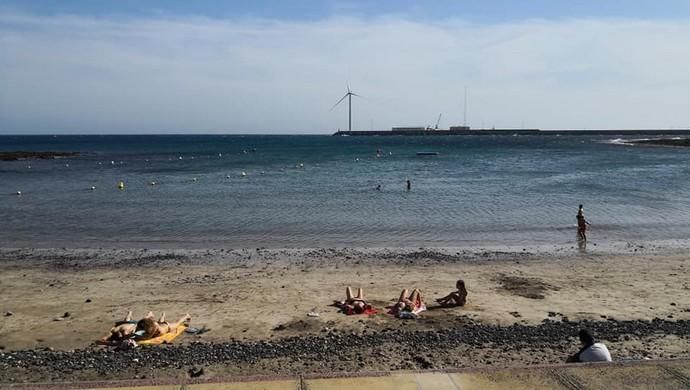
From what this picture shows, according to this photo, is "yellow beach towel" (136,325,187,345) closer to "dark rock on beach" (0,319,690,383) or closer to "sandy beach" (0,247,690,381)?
"sandy beach" (0,247,690,381)

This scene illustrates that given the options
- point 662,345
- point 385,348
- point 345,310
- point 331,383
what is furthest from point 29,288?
point 662,345

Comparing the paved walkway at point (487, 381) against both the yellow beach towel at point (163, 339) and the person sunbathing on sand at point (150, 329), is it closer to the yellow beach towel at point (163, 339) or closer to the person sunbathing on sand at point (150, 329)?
the yellow beach towel at point (163, 339)

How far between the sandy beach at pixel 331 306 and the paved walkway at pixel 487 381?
11.7 feet

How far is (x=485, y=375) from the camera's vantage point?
716 cm

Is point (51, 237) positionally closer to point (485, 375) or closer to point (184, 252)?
point (184, 252)

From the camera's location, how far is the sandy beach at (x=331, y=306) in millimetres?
11195

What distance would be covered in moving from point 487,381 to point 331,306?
8.15 m

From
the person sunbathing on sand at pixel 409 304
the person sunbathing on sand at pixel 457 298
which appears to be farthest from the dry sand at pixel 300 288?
the person sunbathing on sand at pixel 409 304

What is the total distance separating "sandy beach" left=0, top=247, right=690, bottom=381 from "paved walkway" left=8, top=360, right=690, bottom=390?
3567 millimetres

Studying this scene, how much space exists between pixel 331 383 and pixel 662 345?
8.04 m

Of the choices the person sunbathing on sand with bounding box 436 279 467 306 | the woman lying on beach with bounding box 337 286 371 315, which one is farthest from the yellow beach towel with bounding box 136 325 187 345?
the person sunbathing on sand with bounding box 436 279 467 306

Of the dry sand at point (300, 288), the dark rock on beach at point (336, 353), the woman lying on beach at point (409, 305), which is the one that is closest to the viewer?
the dark rock on beach at point (336, 353)

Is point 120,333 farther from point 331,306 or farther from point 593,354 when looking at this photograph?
point 593,354

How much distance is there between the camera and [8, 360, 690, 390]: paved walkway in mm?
6840
